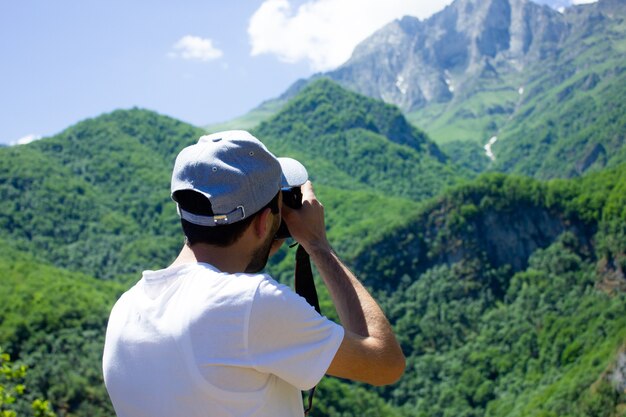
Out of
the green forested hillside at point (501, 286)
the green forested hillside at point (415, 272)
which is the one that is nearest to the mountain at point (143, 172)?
the green forested hillside at point (415, 272)

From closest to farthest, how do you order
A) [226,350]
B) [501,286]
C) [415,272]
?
1. [226,350]
2. [501,286]
3. [415,272]

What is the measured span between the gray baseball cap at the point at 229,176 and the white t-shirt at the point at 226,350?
0.22 m

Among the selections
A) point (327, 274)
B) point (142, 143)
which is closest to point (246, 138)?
point (327, 274)

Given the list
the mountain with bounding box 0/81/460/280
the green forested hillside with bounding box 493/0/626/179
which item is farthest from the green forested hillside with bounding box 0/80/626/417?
the green forested hillside with bounding box 493/0/626/179

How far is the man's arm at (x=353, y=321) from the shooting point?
2520 millimetres

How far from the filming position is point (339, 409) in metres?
54.5

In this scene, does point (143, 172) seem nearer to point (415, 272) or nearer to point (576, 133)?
point (415, 272)

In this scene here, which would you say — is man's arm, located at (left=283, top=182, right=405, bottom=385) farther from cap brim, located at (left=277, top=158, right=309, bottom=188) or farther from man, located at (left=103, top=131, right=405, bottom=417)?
cap brim, located at (left=277, top=158, right=309, bottom=188)

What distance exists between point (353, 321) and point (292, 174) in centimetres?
61

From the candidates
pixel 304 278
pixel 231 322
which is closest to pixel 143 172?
pixel 304 278

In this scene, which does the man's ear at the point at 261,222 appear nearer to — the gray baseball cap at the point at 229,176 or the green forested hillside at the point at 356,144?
the gray baseball cap at the point at 229,176

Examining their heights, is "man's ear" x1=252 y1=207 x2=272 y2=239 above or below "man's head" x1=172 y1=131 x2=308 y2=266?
below

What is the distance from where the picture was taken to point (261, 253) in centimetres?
273

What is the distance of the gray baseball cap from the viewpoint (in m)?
2.57
